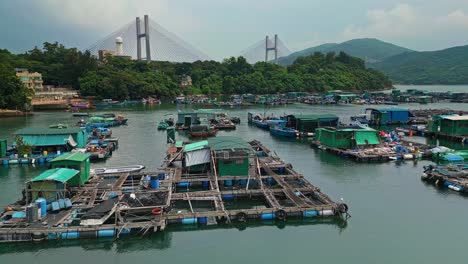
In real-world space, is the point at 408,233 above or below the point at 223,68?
below

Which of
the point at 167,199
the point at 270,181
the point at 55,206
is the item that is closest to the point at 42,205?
the point at 55,206

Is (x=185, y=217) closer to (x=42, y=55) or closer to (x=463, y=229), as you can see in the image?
(x=463, y=229)

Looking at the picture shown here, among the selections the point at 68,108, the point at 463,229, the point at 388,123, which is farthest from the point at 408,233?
the point at 68,108

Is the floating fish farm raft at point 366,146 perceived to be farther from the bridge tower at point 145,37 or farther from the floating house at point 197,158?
the bridge tower at point 145,37

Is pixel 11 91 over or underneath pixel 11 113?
over

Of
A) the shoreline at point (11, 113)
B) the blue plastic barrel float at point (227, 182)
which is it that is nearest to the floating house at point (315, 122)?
the blue plastic barrel float at point (227, 182)

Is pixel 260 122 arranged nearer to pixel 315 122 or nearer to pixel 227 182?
pixel 315 122
